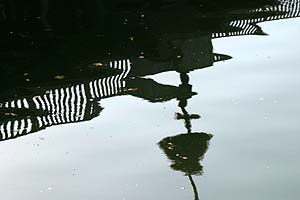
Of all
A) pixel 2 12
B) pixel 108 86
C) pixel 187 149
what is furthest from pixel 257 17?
pixel 187 149

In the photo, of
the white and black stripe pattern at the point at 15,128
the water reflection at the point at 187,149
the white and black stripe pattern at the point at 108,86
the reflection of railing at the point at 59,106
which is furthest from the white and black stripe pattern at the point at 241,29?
the white and black stripe pattern at the point at 15,128

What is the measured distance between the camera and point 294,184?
4.18 m

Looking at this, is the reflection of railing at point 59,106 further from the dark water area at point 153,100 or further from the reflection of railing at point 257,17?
the reflection of railing at point 257,17

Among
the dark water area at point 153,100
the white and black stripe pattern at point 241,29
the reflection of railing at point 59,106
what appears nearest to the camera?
the dark water area at point 153,100

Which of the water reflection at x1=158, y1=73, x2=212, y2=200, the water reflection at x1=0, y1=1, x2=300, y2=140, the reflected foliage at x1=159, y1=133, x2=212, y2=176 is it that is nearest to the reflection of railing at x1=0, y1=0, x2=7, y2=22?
the water reflection at x1=0, y1=1, x2=300, y2=140

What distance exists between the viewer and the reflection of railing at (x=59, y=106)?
5.29 m

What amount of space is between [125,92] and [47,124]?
0.98 m

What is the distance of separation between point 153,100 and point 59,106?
899mm

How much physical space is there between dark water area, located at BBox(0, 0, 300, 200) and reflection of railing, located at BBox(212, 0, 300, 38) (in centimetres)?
3

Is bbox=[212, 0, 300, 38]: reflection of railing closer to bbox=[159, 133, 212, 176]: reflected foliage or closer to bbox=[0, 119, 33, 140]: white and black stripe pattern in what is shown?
bbox=[159, 133, 212, 176]: reflected foliage

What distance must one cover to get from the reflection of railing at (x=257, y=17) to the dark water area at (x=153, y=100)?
0.09 feet

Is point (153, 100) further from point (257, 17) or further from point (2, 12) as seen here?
point (2, 12)

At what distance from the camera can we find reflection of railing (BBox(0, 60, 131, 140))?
17.4 ft

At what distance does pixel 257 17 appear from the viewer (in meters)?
8.20
